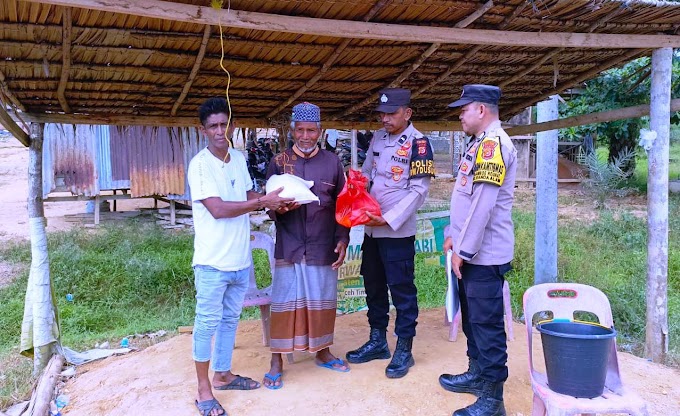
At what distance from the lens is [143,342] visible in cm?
534

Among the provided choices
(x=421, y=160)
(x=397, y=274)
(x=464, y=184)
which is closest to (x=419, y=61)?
(x=421, y=160)

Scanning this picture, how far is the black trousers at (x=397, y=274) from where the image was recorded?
3.75 m

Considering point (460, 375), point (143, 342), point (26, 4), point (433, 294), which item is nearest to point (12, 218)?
point (143, 342)

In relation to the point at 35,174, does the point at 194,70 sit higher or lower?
higher

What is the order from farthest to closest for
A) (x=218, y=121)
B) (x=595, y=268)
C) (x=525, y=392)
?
(x=595, y=268) → (x=525, y=392) → (x=218, y=121)

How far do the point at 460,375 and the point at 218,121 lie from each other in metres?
2.20

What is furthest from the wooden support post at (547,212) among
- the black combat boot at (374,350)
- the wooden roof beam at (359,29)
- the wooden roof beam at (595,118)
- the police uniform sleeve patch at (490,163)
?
the police uniform sleeve patch at (490,163)

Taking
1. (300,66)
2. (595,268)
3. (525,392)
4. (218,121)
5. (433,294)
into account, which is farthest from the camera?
(595,268)

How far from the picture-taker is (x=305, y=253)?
3693mm

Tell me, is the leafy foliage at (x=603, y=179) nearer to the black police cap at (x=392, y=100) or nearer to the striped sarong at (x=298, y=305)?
the black police cap at (x=392, y=100)

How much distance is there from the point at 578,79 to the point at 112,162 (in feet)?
29.0

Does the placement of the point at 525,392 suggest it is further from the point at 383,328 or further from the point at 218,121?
the point at 218,121

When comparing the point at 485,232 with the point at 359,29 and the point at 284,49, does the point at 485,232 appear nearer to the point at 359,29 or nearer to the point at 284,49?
the point at 359,29

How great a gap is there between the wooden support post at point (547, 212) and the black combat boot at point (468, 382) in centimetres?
323
